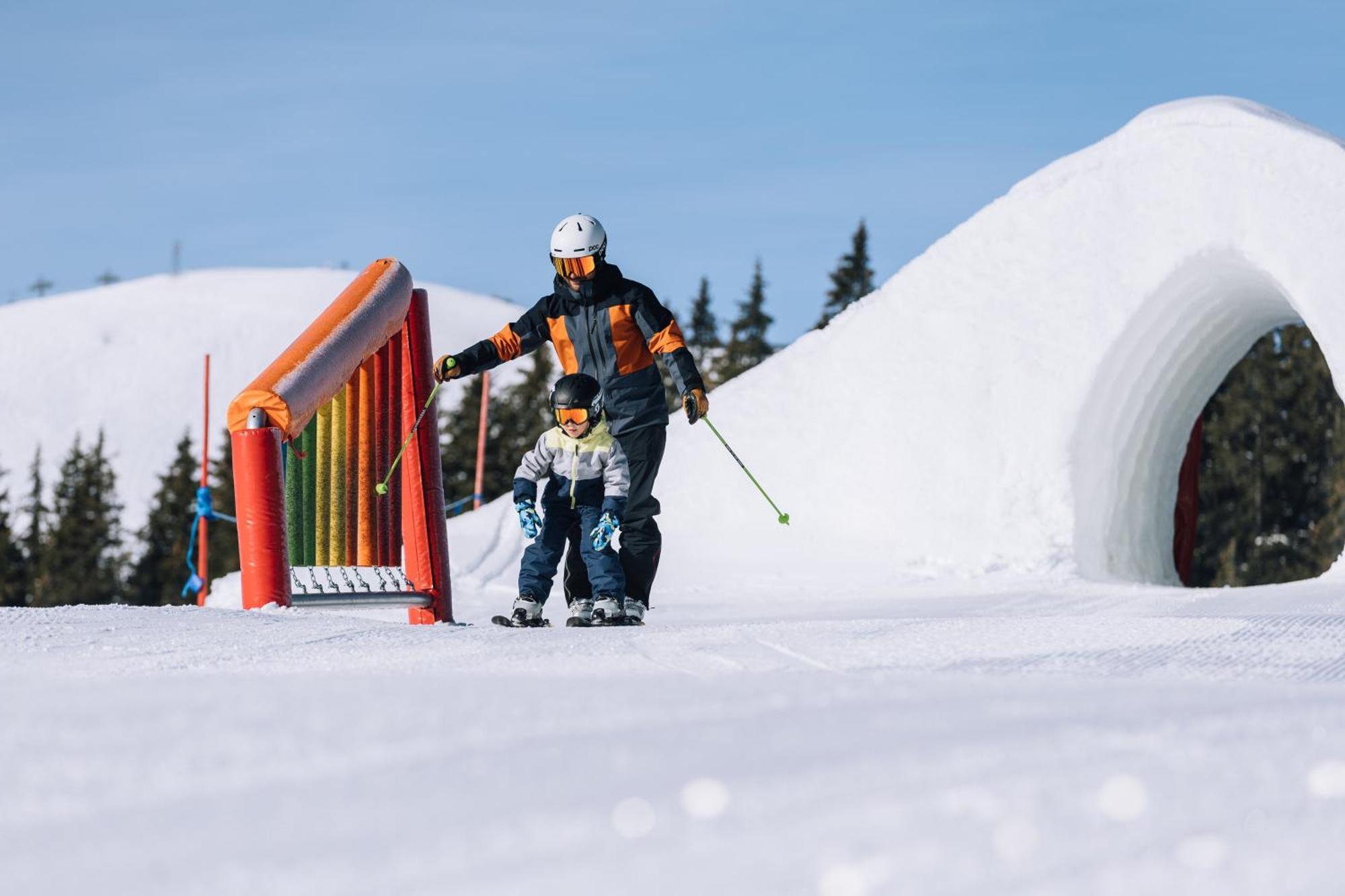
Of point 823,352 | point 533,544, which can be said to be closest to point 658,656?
point 533,544

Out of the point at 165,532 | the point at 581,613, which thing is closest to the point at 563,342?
the point at 581,613

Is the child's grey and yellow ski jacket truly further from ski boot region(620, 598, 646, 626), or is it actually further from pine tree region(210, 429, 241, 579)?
pine tree region(210, 429, 241, 579)

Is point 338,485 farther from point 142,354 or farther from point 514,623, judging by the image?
point 142,354

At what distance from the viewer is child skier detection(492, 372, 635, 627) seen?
18.9ft

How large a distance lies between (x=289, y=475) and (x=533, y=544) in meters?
1.44

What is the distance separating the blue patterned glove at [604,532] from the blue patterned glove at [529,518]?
21 cm

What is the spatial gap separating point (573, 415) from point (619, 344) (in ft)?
1.52

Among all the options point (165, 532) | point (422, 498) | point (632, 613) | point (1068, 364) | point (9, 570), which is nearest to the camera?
point (632, 613)

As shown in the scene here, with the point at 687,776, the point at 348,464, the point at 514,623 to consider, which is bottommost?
the point at 687,776

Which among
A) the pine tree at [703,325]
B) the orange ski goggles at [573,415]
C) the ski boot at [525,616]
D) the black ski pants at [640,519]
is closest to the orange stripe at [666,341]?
the black ski pants at [640,519]

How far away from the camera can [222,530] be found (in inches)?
2104

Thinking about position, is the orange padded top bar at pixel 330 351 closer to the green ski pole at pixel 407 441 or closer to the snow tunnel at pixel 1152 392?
Answer: the green ski pole at pixel 407 441

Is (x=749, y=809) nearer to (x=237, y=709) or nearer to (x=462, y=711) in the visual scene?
(x=462, y=711)

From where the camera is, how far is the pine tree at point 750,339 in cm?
5800
